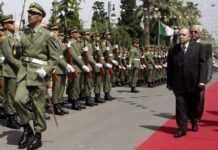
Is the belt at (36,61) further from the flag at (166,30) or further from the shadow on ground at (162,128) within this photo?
the flag at (166,30)

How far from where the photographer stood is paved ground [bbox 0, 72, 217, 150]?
910 cm

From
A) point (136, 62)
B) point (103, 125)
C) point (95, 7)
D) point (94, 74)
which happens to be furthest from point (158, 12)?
point (103, 125)

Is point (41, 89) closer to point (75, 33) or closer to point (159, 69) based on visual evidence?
point (75, 33)

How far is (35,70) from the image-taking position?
8.55 meters

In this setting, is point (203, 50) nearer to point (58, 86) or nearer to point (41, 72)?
point (41, 72)

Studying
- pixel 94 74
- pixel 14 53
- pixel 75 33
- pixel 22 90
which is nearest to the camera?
pixel 22 90

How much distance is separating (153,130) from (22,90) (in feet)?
9.80

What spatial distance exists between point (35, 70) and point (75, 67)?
189 inches

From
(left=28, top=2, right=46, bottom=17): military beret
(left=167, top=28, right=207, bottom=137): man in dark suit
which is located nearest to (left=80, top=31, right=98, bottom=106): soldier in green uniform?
(left=167, top=28, right=207, bottom=137): man in dark suit

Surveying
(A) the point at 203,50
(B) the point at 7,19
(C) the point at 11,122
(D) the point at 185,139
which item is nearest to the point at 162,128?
(D) the point at 185,139

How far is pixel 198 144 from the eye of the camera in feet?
30.2

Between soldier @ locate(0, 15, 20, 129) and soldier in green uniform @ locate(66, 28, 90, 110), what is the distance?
96.2 inches

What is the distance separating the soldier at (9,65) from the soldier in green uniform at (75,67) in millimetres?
2445

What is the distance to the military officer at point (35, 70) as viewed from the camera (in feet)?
28.0
